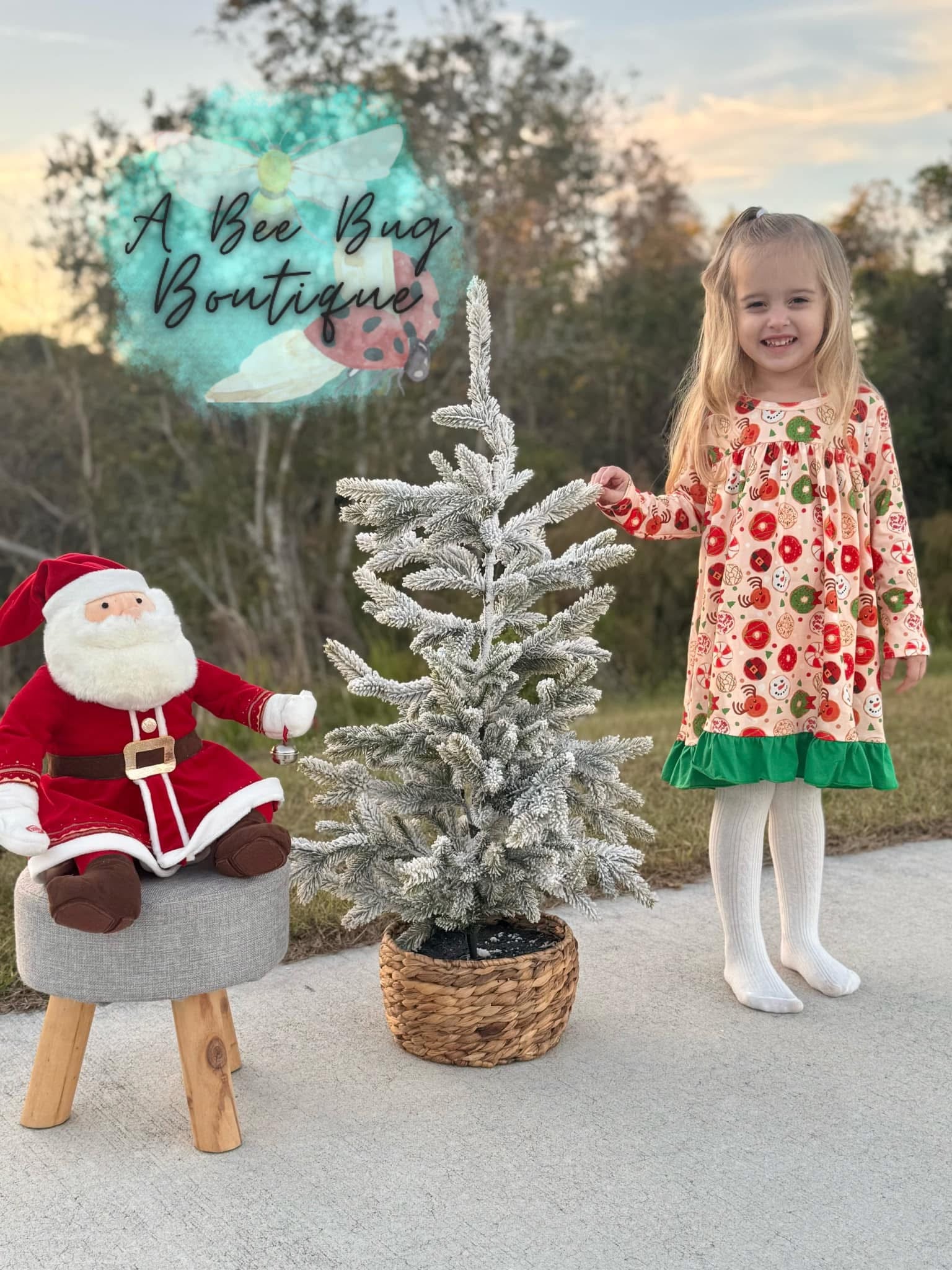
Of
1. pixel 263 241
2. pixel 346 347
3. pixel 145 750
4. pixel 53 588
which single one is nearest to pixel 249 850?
pixel 145 750

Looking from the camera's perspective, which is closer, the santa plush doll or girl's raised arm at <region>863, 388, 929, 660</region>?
the santa plush doll

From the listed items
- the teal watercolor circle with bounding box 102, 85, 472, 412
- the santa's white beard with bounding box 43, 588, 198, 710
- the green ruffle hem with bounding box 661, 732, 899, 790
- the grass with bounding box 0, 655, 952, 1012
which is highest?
the teal watercolor circle with bounding box 102, 85, 472, 412

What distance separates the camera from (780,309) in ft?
9.15

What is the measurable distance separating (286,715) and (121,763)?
339 millimetres

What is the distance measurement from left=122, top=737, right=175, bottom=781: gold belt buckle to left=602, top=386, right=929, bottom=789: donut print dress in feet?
3.83

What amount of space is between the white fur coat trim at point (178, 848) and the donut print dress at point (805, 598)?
101 centimetres

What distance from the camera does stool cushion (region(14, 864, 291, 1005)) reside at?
2.22 m

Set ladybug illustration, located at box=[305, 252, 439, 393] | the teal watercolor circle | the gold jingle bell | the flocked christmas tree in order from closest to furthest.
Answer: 1. the gold jingle bell
2. the flocked christmas tree
3. ladybug illustration, located at box=[305, 252, 439, 393]
4. the teal watercolor circle

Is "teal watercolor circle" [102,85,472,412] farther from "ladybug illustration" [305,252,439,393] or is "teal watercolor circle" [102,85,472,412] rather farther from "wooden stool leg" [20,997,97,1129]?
"wooden stool leg" [20,997,97,1129]

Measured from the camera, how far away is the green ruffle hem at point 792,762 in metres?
2.77

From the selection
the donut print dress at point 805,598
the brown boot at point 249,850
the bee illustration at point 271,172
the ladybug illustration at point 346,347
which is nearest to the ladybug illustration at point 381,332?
the ladybug illustration at point 346,347

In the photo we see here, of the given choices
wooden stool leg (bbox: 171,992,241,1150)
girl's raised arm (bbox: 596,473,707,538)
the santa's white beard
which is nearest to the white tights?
girl's raised arm (bbox: 596,473,707,538)

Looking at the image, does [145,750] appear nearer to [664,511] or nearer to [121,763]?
[121,763]

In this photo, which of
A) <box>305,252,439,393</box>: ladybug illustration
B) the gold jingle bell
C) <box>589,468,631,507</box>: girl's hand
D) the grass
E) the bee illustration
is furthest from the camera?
the bee illustration
